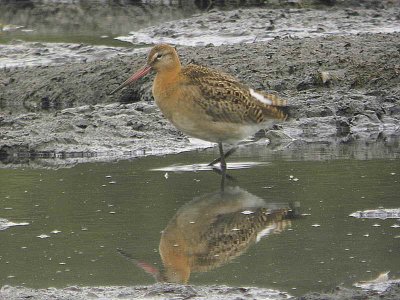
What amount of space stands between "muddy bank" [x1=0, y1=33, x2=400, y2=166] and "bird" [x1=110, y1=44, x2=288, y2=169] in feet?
3.50

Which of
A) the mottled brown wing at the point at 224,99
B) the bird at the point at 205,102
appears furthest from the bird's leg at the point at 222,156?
the mottled brown wing at the point at 224,99

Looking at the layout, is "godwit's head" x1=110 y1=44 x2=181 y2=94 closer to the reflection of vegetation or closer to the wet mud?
the wet mud

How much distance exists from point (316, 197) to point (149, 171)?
1.70m

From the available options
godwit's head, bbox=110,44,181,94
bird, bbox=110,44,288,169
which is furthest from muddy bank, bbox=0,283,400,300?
godwit's head, bbox=110,44,181,94

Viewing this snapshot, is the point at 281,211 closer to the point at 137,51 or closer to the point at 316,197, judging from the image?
the point at 316,197

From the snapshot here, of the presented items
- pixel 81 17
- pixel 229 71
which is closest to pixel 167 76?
pixel 229 71

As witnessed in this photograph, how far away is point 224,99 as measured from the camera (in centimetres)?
997

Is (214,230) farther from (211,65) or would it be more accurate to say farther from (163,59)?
(211,65)

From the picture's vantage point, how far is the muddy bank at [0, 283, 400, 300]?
6.13m

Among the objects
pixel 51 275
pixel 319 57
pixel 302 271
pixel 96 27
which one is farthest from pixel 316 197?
pixel 96 27

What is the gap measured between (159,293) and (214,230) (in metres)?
1.64

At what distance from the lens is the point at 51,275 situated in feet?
22.2

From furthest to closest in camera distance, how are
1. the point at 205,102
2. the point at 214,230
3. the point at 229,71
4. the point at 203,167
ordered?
the point at 229,71
the point at 203,167
the point at 205,102
the point at 214,230

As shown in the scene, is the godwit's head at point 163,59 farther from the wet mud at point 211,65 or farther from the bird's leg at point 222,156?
the wet mud at point 211,65
